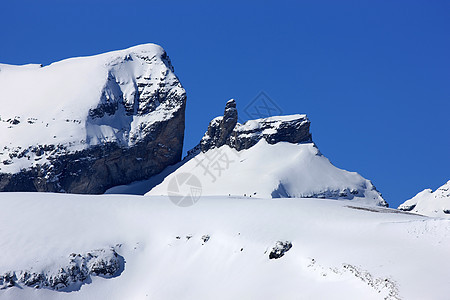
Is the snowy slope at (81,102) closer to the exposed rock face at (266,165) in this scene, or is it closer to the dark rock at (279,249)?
the exposed rock face at (266,165)

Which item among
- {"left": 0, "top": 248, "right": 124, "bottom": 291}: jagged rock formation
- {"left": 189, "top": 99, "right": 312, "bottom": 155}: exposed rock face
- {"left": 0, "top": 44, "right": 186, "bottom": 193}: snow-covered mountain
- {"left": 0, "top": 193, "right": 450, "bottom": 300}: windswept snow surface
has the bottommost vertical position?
{"left": 0, "top": 248, "right": 124, "bottom": 291}: jagged rock formation

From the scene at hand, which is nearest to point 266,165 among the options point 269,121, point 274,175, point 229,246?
point 274,175

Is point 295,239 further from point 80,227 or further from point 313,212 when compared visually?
point 80,227

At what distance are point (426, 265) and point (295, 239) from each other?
48.9 feet

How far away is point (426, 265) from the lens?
162 feet

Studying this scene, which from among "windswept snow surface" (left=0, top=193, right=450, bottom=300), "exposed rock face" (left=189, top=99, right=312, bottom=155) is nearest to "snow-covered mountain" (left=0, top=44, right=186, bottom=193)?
"exposed rock face" (left=189, top=99, right=312, bottom=155)

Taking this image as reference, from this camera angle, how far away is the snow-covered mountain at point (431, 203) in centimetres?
16962

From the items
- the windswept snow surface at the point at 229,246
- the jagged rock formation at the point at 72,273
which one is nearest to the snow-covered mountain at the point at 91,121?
the windswept snow surface at the point at 229,246

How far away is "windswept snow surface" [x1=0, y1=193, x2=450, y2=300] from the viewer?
2024 inches

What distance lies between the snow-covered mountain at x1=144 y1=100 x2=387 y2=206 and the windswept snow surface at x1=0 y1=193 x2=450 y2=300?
59798 millimetres

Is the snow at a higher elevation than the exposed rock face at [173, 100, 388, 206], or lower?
higher

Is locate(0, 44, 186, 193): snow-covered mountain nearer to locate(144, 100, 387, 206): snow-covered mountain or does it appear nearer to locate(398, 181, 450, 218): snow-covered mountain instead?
locate(144, 100, 387, 206): snow-covered mountain

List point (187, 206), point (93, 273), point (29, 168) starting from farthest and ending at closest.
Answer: point (29, 168)
point (187, 206)
point (93, 273)

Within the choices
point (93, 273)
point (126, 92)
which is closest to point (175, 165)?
point (126, 92)
